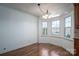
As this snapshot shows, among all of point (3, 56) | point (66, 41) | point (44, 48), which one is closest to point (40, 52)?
point (44, 48)

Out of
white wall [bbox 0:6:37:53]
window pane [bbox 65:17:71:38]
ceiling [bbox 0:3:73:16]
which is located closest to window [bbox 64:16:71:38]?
window pane [bbox 65:17:71:38]

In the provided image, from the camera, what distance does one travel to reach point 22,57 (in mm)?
2287

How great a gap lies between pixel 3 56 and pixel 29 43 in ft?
2.23

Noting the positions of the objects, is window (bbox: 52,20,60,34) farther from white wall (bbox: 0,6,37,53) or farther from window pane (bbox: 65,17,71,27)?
white wall (bbox: 0,6,37,53)

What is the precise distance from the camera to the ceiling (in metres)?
2.31

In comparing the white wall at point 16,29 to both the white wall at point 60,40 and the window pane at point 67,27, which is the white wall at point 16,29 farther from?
the window pane at point 67,27

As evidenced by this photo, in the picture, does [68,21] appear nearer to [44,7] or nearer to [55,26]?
[55,26]

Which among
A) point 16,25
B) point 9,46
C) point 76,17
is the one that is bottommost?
point 9,46

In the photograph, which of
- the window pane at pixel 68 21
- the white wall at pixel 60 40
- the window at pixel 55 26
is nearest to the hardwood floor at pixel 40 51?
the white wall at pixel 60 40

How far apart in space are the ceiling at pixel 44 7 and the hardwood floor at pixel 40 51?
2.58ft

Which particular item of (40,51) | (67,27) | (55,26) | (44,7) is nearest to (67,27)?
(67,27)

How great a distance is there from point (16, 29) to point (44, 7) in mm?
833

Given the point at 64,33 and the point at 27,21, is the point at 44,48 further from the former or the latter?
the point at 27,21

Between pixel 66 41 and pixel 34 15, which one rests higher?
pixel 34 15
